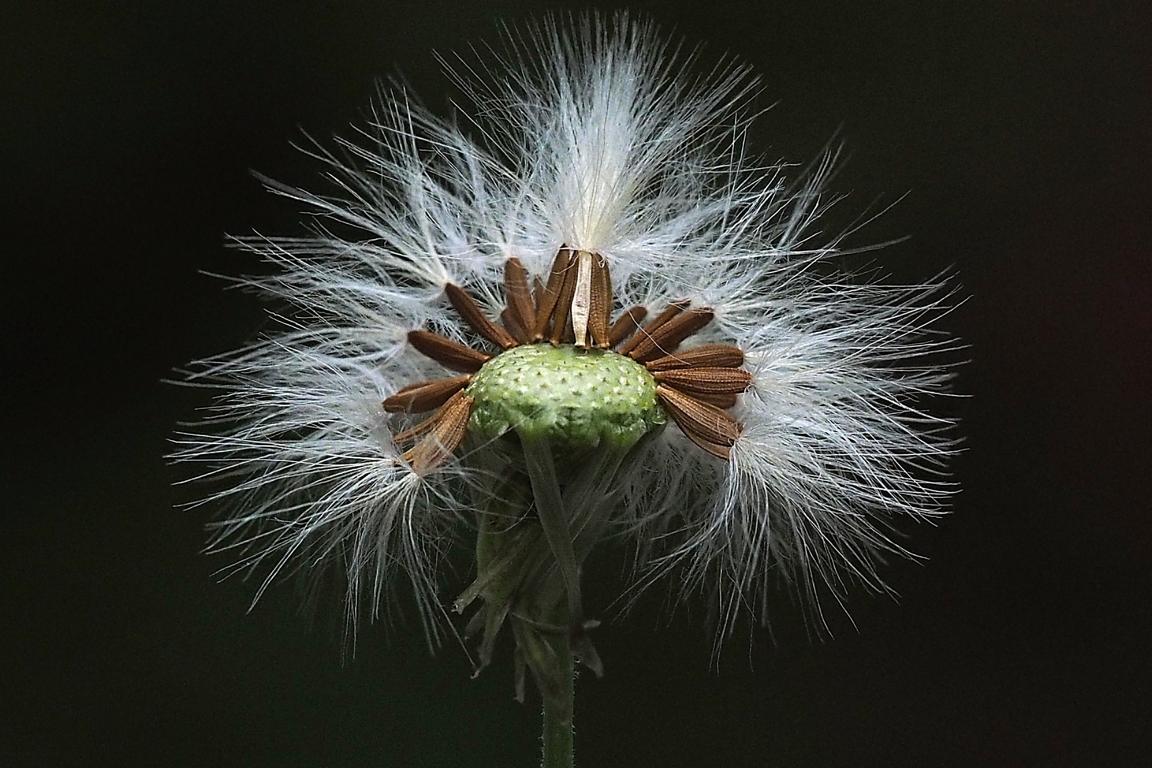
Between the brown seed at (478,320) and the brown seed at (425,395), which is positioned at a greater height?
the brown seed at (478,320)

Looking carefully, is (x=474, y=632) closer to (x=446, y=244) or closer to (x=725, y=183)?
(x=446, y=244)

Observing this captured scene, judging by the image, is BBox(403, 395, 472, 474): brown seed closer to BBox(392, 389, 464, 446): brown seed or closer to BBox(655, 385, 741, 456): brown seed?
BBox(392, 389, 464, 446): brown seed

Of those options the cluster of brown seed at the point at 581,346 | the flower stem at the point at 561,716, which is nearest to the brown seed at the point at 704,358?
the cluster of brown seed at the point at 581,346

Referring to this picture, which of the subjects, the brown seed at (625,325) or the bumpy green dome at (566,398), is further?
the brown seed at (625,325)

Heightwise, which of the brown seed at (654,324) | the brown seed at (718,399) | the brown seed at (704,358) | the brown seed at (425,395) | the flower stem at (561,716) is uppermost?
the brown seed at (654,324)

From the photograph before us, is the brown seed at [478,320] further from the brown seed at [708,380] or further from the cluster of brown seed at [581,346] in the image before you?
the brown seed at [708,380]
